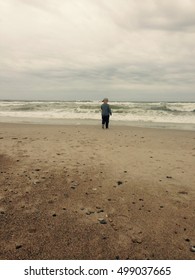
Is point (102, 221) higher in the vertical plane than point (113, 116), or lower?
lower

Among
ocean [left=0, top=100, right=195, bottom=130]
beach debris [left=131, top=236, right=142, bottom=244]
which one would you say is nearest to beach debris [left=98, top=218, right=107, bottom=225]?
beach debris [left=131, top=236, right=142, bottom=244]

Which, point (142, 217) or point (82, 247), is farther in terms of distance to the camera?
point (142, 217)

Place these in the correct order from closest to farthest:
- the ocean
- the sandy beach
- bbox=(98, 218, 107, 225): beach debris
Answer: the sandy beach < bbox=(98, 218, 107, 225): beach debris < the ocean

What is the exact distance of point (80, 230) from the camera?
3.91m

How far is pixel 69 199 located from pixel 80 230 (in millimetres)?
1111

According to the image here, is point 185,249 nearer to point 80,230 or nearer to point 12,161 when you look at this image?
point 80,230

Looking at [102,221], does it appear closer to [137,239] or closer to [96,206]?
[96,206]

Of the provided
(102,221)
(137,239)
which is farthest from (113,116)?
(137,239)

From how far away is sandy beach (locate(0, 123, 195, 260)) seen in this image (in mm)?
3477

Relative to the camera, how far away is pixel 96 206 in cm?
469

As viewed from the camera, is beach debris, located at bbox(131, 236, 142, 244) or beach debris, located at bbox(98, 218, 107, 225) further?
beach debris, located at bbox(98, 218, 107, 225)

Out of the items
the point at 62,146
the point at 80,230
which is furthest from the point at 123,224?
the point at 62,146

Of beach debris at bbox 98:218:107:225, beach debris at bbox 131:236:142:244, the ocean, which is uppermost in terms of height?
the ocean

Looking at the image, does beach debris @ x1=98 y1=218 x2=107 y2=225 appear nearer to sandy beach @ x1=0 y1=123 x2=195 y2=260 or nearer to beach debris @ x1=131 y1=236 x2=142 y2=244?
sandy beach @ x1=0 y1=123 x2=195 y2=260
